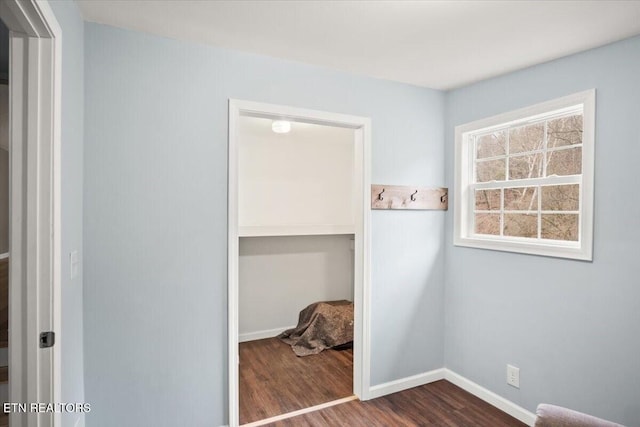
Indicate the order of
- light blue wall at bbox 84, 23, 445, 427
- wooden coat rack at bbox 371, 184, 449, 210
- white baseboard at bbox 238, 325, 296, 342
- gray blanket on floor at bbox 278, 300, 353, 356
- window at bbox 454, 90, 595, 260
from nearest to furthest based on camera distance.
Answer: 1. light blue wall at bbox 84, 23, 445, 427
2. window at bbox 454, 90, 595, 260
3. wooden coat rack at bbox 371, 184, 449, 210
4. gray blanket on floor at bbox 278, 300, 353, 356
5. white baseboard at bbox 238, 325, 296, 342

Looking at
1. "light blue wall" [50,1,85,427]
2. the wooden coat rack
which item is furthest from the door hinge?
the wooden coat rack

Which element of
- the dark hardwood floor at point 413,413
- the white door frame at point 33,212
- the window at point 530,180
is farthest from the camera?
the dark hardwood floor at point 413,413

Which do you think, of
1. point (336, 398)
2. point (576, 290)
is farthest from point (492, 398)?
point (336, 398)

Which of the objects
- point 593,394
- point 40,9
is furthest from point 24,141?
point 593,394

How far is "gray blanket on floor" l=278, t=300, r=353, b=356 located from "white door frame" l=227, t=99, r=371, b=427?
36.5 inches

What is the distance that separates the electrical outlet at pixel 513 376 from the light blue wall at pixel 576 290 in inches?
1.4

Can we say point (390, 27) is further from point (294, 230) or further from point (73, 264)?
point (294, 230)

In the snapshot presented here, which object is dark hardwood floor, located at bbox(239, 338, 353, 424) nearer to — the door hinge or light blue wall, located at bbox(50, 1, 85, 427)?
light blue wall, located at bbox(50, 1, 85, 427)

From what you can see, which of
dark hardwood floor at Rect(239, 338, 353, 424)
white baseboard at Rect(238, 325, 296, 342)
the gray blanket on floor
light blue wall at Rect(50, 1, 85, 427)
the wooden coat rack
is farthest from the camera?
white baseboard at Rect(238, 325, 296, 342)

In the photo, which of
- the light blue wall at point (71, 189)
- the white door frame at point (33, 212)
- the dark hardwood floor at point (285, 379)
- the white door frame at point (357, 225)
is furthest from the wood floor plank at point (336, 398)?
the white door frame at point (33, 212)

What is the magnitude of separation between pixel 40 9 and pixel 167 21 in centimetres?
78

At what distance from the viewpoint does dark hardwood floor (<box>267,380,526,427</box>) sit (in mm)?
2291

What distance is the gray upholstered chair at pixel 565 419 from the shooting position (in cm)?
146

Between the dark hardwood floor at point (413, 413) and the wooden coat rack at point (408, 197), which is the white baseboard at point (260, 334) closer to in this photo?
the dark hardwood floor at point (413, 413)
